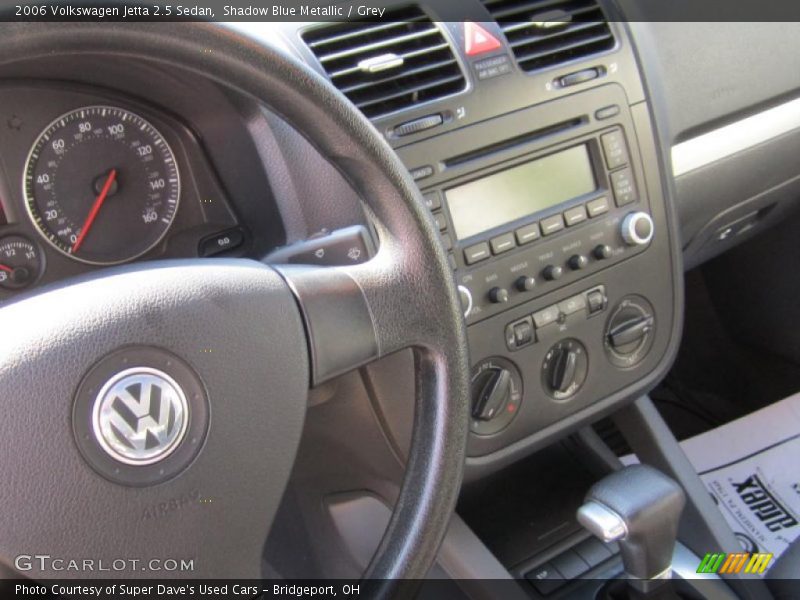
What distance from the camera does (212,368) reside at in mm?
790

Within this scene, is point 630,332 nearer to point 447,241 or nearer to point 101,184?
point 447,241

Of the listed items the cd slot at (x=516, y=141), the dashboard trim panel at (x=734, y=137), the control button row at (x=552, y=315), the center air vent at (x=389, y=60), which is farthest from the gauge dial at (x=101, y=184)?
the dashboard trim panel at (x=734, y=137)

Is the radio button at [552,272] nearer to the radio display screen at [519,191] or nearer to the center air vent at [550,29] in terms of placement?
the radio display screen at [519,191]

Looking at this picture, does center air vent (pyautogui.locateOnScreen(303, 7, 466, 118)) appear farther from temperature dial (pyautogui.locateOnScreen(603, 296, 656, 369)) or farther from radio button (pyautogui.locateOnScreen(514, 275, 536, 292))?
temperature dial (pyautogui.locateOnScreen(603, 296, 656, 369))

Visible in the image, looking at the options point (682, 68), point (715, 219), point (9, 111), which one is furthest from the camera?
point (715, 219)

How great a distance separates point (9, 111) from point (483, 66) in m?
0.51

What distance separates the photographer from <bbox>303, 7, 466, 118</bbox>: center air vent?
3.41 ft

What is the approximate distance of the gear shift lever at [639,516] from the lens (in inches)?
40.3

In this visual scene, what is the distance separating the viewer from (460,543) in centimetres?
118

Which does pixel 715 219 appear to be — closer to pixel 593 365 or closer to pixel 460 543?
pixel 593 365

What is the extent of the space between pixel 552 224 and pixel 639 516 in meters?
0.36

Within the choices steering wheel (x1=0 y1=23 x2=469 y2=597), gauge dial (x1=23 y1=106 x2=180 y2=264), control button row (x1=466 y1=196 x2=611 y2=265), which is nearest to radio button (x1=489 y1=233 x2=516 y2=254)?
control button row (x1=466 y1=196 x2=611 y2=265)

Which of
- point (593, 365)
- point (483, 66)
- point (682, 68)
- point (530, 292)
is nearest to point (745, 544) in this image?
point (593, 365)

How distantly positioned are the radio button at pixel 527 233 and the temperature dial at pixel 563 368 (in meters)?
0.15
